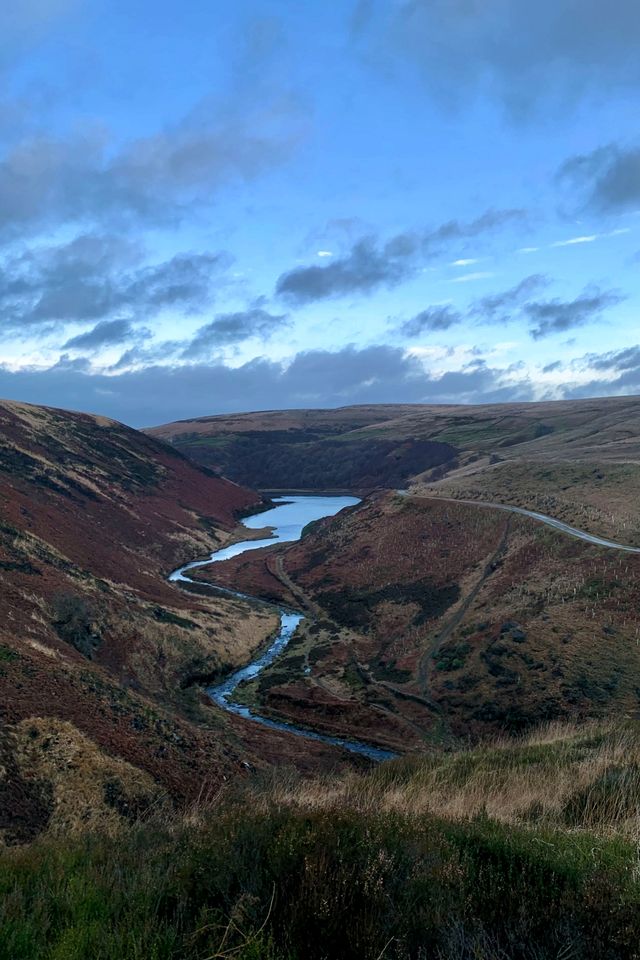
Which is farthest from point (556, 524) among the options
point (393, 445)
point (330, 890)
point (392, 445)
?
point (392, 445)

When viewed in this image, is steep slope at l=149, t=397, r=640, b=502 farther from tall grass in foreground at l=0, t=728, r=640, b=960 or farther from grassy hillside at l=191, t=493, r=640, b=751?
tall grass in foreground at l=0, t=728, r=640, b=960

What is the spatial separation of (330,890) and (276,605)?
49426 millimetres

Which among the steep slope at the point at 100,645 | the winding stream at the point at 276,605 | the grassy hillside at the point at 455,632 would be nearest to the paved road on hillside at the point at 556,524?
the grassy hillside at the point at 455,632

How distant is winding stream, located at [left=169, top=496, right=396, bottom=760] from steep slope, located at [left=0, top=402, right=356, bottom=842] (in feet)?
4.37

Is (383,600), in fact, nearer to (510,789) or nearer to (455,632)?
(455,632)

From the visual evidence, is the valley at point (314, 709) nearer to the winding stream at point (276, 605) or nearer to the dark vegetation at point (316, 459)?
the winding stream at point (276, 605)

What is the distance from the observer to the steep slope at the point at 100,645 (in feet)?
45.6

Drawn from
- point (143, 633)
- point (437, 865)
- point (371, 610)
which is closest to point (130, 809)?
point (437, 865)

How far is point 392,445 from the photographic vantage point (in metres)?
140

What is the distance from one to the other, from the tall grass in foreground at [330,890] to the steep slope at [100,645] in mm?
6976

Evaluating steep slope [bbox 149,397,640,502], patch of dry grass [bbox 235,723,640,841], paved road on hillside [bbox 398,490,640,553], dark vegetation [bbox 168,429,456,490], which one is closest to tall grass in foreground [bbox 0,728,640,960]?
patch of dry grass [bbox 235,723,640,841]

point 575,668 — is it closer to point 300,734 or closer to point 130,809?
point 300,734

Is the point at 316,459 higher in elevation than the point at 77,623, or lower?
higher

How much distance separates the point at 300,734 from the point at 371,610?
19.6 meters
